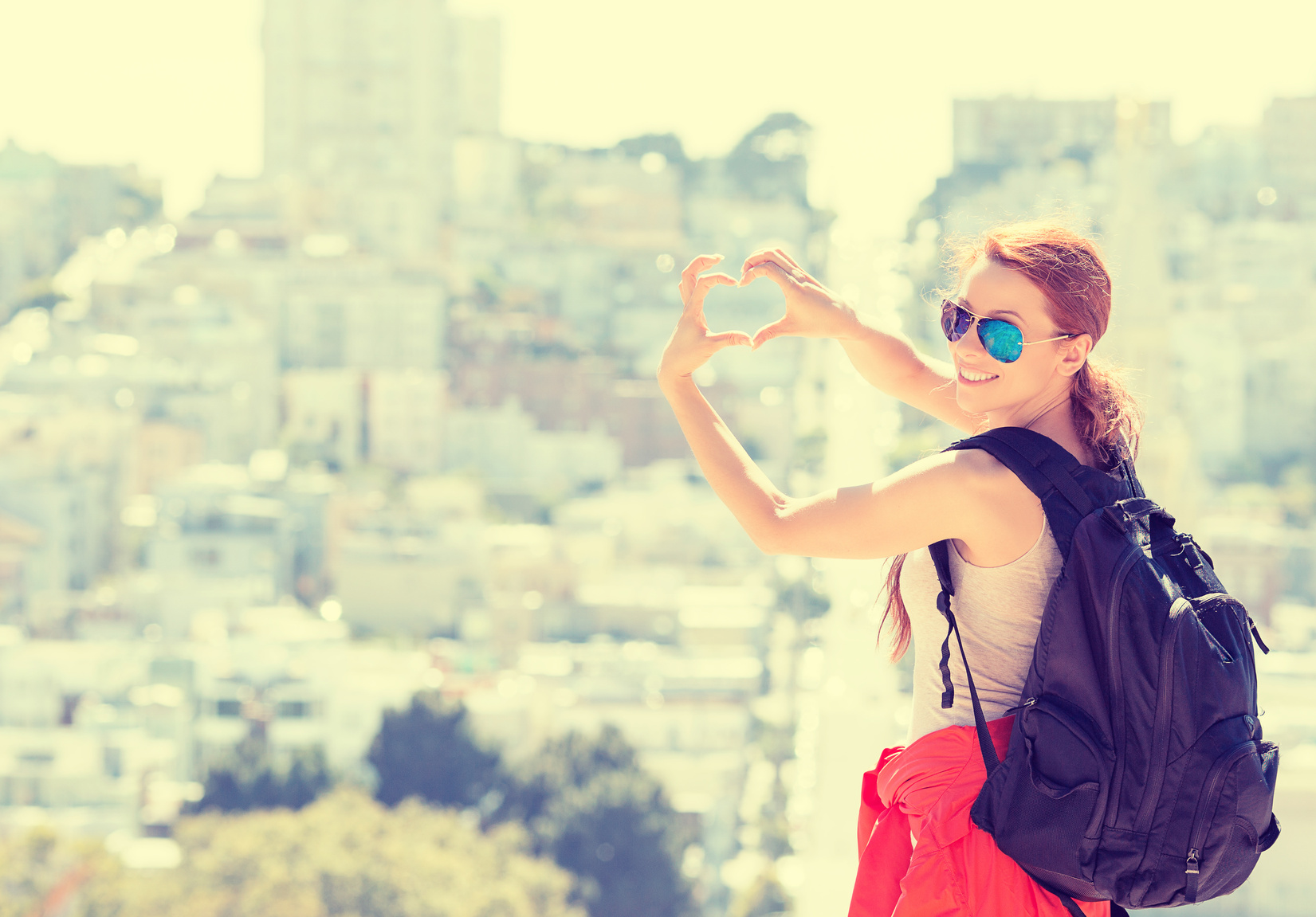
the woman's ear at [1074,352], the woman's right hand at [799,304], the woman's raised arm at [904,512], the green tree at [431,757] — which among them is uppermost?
the woman's right hand at [799,304]

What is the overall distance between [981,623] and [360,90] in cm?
4471

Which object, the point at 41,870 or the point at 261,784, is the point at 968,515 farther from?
the point at 261,784

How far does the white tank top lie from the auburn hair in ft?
0.14

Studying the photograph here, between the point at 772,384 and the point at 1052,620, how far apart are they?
33.9 meters

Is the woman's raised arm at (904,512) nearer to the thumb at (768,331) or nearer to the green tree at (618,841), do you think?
the thumb at (768,331)

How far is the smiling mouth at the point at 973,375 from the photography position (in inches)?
42.4

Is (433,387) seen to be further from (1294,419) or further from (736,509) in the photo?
(736,509)

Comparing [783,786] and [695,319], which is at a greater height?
[695,319]

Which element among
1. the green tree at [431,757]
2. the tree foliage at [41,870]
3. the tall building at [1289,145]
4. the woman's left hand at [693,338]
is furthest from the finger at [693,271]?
the tall building at [1289,145]

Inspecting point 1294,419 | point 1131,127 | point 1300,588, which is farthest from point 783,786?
point 1294,419

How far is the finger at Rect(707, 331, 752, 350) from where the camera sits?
1103 mm

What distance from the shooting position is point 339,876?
1596 centimetres

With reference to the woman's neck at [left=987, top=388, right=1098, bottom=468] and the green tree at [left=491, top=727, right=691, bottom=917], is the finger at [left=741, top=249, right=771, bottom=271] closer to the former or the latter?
the woman's neck at [left=987, top=388, right=1098, bottom=468]

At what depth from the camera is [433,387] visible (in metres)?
34.0
